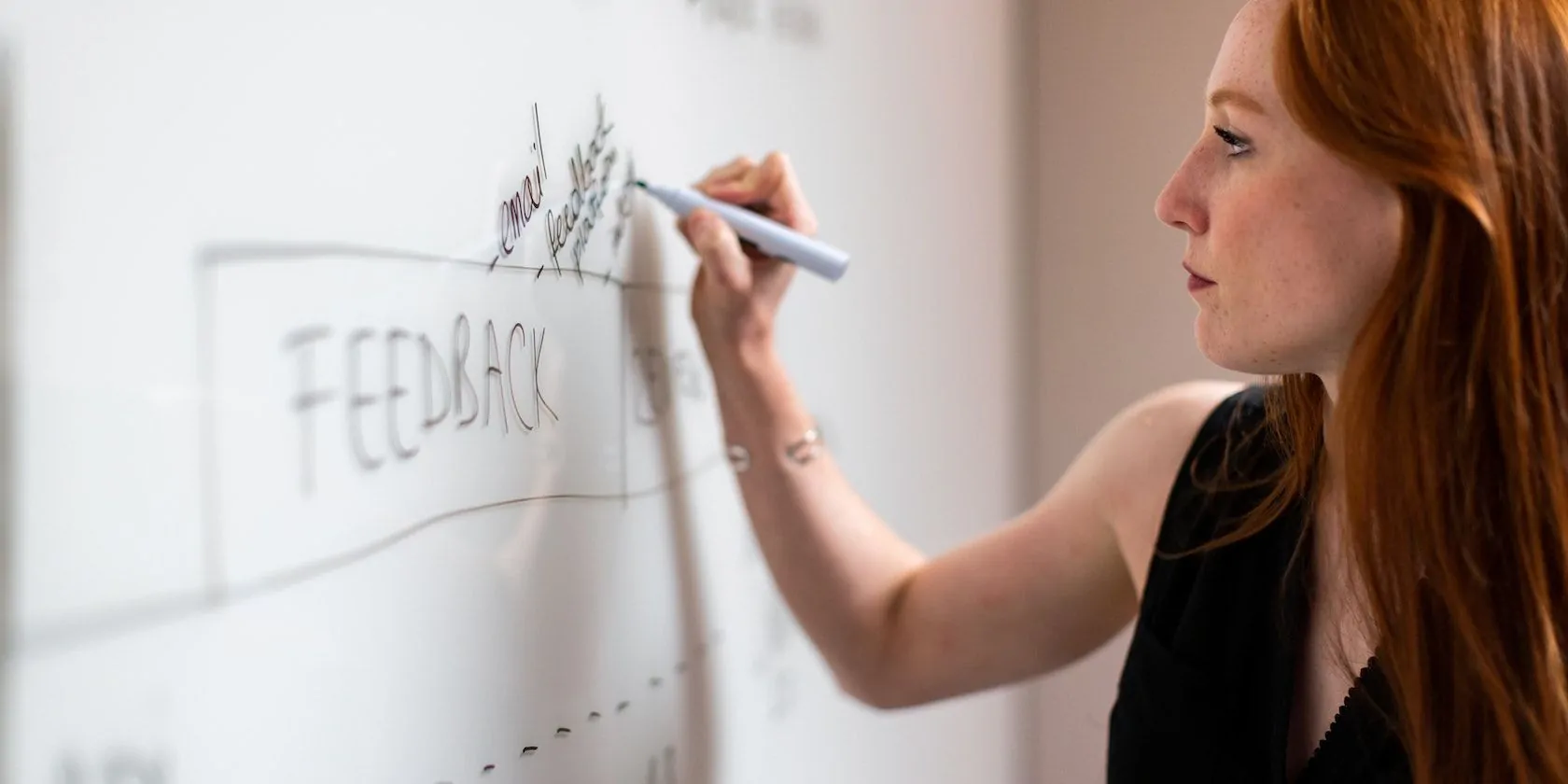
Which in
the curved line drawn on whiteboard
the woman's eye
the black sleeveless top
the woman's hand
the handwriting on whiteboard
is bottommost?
the black sleeveless top

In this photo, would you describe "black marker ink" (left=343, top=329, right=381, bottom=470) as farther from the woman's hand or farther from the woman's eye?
the woman's eye

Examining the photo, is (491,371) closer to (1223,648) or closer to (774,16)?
(774,16)

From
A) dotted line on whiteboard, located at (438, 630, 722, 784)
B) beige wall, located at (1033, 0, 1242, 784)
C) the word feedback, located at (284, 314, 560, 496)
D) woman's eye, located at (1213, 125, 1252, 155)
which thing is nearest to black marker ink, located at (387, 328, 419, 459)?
the word feedback, located at (284, 314, 560, 496)

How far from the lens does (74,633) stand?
281 millimetres

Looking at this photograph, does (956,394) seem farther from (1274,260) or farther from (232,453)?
(232,453)

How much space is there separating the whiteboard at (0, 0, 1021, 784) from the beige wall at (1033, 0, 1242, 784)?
407 millimetres

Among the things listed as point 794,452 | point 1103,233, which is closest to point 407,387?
point 794,452

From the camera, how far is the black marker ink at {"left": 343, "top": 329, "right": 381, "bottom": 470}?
1.17 ft

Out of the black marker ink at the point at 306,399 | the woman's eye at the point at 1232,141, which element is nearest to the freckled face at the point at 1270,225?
the woman's eye at the point at 1232,141

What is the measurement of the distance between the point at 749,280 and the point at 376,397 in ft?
0.62

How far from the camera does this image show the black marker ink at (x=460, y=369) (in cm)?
40

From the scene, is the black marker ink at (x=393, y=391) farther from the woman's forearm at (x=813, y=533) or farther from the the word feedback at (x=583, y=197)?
the woman's forearm at (x=813, y=533)

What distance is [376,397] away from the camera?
0.37 metres

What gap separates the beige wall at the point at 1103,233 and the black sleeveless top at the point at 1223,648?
0.39 metres
